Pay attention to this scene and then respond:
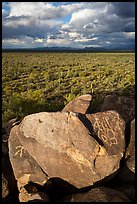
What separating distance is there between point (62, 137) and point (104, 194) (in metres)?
1.65

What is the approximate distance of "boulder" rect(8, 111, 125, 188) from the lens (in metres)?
7.20

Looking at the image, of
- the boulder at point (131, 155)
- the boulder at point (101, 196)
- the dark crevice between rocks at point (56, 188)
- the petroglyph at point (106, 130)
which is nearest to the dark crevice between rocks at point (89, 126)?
the petroglyph at point (106, 130)

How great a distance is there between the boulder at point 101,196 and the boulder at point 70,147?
15.8 inches

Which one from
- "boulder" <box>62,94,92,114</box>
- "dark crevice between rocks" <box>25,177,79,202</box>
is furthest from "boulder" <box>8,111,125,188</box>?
"boulder" <box>62,94,92,114</box>

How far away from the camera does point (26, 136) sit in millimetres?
7820

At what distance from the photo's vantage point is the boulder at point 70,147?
7.20 meters

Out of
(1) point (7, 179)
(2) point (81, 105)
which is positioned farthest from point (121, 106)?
(1) point (7, 179)

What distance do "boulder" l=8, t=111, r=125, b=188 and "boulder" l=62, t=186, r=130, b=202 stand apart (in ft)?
1.31

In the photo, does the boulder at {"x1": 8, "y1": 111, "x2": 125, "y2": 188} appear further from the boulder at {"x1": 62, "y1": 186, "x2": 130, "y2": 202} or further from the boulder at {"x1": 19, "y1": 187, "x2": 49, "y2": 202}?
the boulder at {"x1": 19, "y1": 187, "x2": 49, "y2": 202}

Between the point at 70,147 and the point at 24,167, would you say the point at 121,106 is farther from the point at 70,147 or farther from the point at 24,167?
the point at 24,167

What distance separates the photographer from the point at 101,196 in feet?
21.8

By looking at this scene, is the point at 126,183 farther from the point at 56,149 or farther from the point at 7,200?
the point at 7,200

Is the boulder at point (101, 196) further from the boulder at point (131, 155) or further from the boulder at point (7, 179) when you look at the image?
the boulder at point (7, 179)

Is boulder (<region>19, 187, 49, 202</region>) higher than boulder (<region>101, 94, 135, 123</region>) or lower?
lower
